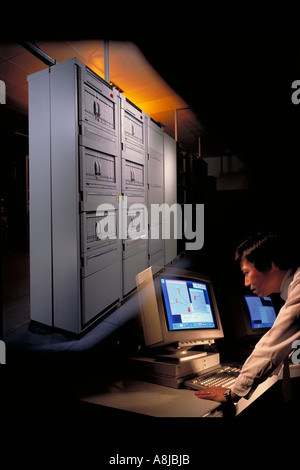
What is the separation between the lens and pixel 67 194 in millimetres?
2652

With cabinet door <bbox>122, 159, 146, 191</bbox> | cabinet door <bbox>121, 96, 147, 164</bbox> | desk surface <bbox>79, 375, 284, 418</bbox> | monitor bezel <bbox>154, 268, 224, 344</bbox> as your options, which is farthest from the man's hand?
cabinet door <bbox>121, 96, 147, 164</bbox>

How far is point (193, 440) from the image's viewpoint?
1.02 metres

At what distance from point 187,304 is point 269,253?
1.40 ft

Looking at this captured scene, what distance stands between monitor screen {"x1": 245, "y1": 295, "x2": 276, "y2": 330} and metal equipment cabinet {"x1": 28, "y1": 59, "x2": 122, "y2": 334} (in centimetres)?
141

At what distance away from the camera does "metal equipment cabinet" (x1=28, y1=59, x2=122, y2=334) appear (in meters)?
2.62

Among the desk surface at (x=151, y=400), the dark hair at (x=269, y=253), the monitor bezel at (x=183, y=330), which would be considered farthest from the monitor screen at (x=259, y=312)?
the desk surface at (x=151, y=400)

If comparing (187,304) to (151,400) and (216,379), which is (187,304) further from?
(151,400)

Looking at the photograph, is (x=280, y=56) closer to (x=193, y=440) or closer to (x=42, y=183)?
(x=42, y=183)

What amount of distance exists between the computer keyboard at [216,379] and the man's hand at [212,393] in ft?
0.11

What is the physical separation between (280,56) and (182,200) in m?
2.97

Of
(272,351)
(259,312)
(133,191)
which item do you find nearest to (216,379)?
(272,351)

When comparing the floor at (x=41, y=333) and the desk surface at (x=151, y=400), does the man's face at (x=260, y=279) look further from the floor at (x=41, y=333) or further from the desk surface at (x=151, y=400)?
the floor at (x=41, y=333)

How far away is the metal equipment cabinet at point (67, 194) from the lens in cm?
262

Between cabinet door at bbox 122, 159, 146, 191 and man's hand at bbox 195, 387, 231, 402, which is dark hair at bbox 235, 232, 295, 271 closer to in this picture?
man's hand at bbox 195, 387, 231, 402
